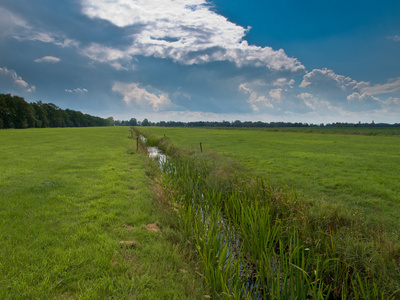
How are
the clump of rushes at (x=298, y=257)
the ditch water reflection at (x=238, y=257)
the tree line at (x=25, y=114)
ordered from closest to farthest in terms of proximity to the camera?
the clump of rushes at (x=298, y=257)
the ditch water reflection at (x=238, y=257)
the tree line at (x=25, y=114)

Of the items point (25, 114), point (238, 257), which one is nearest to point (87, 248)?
point (238, 257)

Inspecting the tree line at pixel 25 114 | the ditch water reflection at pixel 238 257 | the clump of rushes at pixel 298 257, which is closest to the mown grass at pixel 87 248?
the clump of rushes at pixel 298 257

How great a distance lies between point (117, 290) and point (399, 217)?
9.14 metres

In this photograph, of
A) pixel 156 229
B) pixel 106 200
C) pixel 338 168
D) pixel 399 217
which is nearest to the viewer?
pixel 156 229

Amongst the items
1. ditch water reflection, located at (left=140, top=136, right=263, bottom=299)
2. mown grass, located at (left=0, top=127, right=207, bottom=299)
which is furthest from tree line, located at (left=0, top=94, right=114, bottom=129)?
ditch water reflection, located at (left=140, top=136, right=263, bottom=299)

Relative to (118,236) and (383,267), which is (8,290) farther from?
(383,267)

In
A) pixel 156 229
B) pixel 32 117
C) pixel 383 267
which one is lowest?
pixel 156 229

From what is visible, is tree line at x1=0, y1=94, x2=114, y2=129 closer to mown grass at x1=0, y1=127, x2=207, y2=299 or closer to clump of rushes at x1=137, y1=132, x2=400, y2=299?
mown grass at x1=0, y1=127, x2=207, y2=299

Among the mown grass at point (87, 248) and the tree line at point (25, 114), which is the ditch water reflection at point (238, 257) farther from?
the tree line at point (25, 114)

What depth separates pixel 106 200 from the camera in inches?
327

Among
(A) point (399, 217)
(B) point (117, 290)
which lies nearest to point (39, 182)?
(B) point (117, 290)

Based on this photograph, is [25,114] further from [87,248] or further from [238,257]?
[238,257]

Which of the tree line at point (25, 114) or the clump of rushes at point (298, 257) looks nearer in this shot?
the clump of rushes at point (298, 257)

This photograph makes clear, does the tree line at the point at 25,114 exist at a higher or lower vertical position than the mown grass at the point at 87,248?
higher
